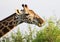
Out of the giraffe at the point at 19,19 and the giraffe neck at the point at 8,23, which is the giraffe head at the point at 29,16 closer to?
the giraffe at the point at 19,19

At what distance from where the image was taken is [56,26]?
10.6 ft

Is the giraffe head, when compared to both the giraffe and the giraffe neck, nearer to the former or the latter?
the giraffe

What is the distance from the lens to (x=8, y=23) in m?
3.95

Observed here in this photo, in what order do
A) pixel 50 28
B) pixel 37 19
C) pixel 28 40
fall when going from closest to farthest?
pixel 50 28, pixel 28 40, pixel 37 19

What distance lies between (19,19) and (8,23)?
23 centimetres

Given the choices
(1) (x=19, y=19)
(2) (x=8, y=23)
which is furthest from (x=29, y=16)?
(2) (x=8, y=23)

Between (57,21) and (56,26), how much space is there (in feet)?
0.26

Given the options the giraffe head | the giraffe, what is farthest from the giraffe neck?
the giraffe head

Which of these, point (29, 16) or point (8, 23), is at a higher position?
point (29, 16)

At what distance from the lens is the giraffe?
149 inches

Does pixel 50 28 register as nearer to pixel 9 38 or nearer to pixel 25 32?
pixel 25 32

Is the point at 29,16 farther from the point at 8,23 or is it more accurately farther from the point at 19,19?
the point at 8,23

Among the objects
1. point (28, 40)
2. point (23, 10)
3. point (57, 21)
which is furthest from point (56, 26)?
point (23, 10)

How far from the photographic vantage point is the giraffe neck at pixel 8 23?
3.89 meters
